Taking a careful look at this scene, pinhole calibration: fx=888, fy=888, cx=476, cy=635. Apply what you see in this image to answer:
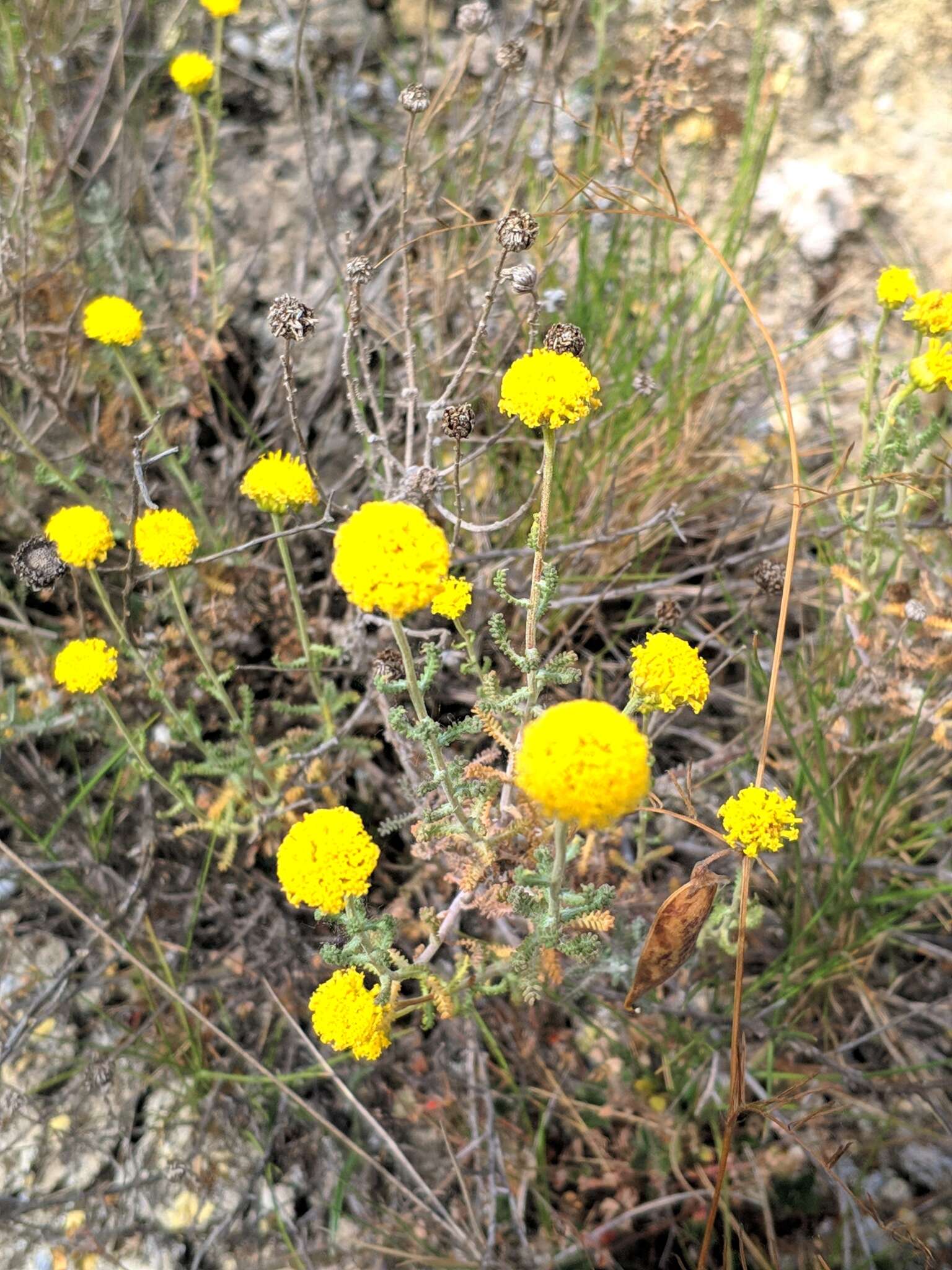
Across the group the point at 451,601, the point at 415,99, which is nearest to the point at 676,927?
the point at 451,601

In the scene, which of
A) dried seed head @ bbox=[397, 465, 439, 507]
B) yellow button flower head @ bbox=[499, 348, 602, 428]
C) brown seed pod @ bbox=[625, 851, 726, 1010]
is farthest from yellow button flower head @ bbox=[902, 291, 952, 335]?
brown seed pod @ bbox=[625, 851, 726, 1010]

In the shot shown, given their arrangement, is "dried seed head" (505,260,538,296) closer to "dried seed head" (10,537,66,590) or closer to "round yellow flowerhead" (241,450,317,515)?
"round yellow flowerhead" (241,450,317,515)

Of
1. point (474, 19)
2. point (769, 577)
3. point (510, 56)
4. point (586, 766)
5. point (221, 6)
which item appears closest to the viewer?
point (586, 766)

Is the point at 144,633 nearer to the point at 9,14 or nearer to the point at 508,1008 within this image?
the point at 508,1008

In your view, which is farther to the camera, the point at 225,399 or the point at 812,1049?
the point at 225,399

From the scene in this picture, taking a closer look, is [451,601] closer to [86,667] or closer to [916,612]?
[86,667]

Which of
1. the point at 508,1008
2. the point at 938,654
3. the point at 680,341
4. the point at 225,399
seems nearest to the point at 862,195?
the point at 680,341
